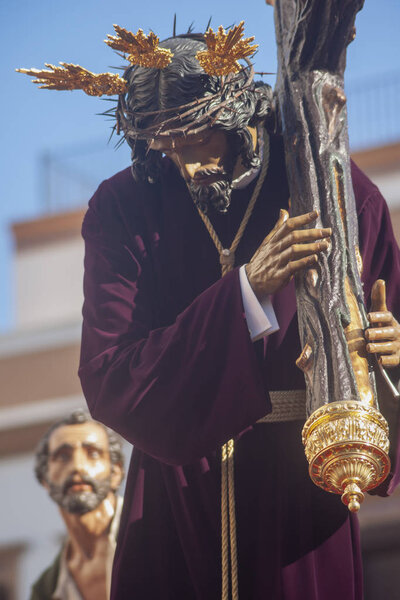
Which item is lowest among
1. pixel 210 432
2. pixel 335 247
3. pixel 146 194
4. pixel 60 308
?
pixel 210 432

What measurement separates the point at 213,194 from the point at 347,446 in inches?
31.8

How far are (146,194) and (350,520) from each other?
99cm

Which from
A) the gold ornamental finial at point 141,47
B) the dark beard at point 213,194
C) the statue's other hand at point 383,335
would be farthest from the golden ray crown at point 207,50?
the statue's other hand at point 383,335

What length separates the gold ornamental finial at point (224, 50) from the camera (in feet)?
12.2

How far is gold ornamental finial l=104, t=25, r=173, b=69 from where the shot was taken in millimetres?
3753

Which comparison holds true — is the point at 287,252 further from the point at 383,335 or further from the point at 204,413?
the point at 204,413

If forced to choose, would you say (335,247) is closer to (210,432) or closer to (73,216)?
(210,432)

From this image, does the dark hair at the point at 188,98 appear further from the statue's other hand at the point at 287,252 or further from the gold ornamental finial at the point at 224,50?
the statue's other hand at the point at 287,252

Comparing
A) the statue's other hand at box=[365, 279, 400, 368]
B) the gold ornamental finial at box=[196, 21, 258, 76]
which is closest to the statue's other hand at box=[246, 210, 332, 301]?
the statue's other hand at box=[365, 279, 400, 368]

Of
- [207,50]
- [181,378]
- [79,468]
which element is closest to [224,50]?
[207,50]

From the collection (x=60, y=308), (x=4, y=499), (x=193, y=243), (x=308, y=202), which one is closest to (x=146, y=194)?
(x=193, y=243)

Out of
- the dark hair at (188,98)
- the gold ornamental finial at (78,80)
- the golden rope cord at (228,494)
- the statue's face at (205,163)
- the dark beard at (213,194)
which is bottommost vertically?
the golden rope cord at (228,494)

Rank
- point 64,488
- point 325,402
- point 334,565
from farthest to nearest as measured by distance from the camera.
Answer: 1. point 64,488
2. point 334,565
3. point 325,402

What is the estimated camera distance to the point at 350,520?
3.67m
